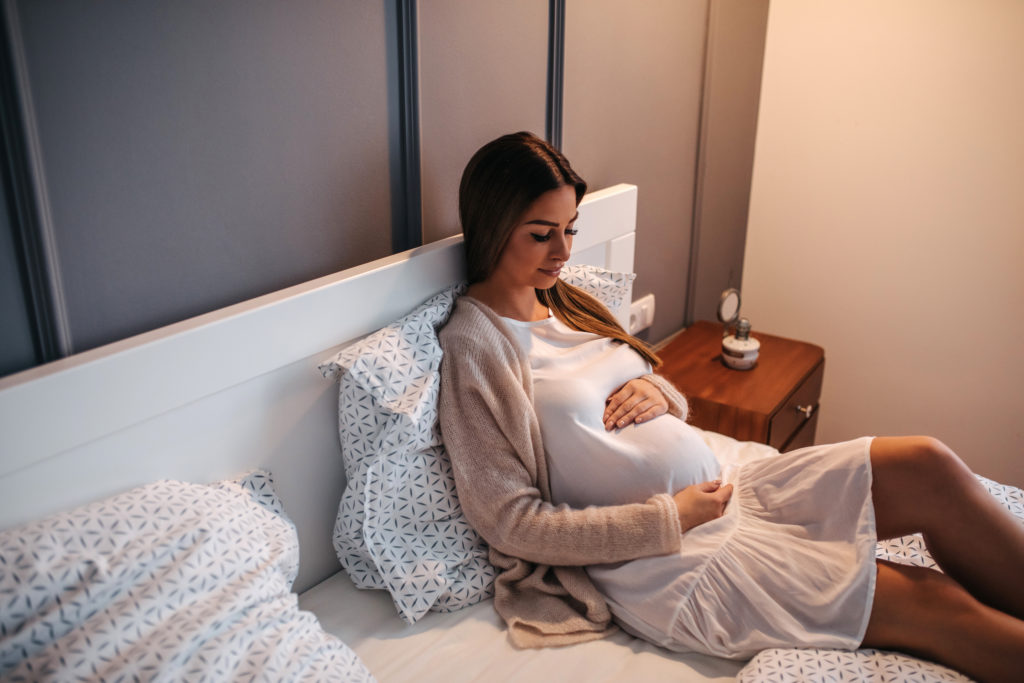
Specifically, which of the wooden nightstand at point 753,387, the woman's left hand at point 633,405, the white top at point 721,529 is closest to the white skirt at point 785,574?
the white top at point 721,529

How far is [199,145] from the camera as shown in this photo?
1.12m

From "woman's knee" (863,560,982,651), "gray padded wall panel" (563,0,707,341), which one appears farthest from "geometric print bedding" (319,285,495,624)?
"gray padded wall panel" (563,0,707,341)

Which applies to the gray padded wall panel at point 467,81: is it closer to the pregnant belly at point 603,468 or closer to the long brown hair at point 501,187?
the long brown hair at point 501,187

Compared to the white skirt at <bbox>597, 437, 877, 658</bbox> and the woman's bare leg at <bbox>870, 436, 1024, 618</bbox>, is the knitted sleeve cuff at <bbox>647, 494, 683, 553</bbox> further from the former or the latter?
the woman's bare leg at <bbox>870, 436, 1024, 618</bbox>

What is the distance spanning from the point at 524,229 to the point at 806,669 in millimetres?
793

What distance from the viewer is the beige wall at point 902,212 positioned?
2.37 m

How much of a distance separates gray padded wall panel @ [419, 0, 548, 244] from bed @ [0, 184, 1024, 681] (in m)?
0.14

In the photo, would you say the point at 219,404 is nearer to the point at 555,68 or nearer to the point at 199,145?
the point at 199,145

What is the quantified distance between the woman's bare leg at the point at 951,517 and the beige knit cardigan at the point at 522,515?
0.34m

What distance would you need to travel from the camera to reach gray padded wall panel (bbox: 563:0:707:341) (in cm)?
188

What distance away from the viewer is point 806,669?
3.74 ft

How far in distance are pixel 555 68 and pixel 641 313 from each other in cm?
77

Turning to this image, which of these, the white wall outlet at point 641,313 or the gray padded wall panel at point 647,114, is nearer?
the gray padded wall panel at point 647,114

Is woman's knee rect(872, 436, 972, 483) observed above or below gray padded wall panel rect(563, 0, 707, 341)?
below
